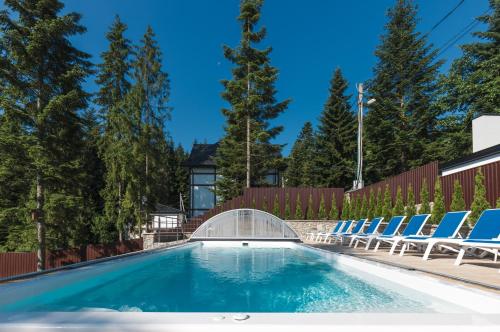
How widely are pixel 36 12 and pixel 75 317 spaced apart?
1480 centimetres

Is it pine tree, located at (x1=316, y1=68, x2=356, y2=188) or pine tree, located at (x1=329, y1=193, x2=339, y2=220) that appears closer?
pine tree, located at (x1=329, y1=193, x2=339, y2=220)

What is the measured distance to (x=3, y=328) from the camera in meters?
1.68

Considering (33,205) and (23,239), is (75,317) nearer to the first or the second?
(33,205)

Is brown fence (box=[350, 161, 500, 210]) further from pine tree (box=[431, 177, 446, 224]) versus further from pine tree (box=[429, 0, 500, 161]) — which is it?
pine tree (box=[429, 0, 500, 161])

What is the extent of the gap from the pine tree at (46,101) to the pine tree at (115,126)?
13.0 feet

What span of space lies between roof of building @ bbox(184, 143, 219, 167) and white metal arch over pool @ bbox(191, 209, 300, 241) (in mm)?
12334

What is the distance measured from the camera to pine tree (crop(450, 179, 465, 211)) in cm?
819

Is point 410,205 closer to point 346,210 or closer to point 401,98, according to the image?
point 346,210

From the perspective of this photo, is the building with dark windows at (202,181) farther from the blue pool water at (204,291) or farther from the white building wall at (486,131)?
the blue pool water at (204,291)

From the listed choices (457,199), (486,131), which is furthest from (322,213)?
(457,199)

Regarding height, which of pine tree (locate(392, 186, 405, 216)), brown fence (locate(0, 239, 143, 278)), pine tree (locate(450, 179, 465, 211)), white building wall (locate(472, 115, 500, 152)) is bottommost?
brown fence (locate(0, 239, 143, 278))

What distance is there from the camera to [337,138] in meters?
26.9

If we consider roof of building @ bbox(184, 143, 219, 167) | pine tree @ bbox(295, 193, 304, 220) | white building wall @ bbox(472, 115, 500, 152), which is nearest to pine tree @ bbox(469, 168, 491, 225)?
white building wall @ bbox(472, 115, 500, 152)

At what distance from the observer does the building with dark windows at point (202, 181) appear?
26.2m
